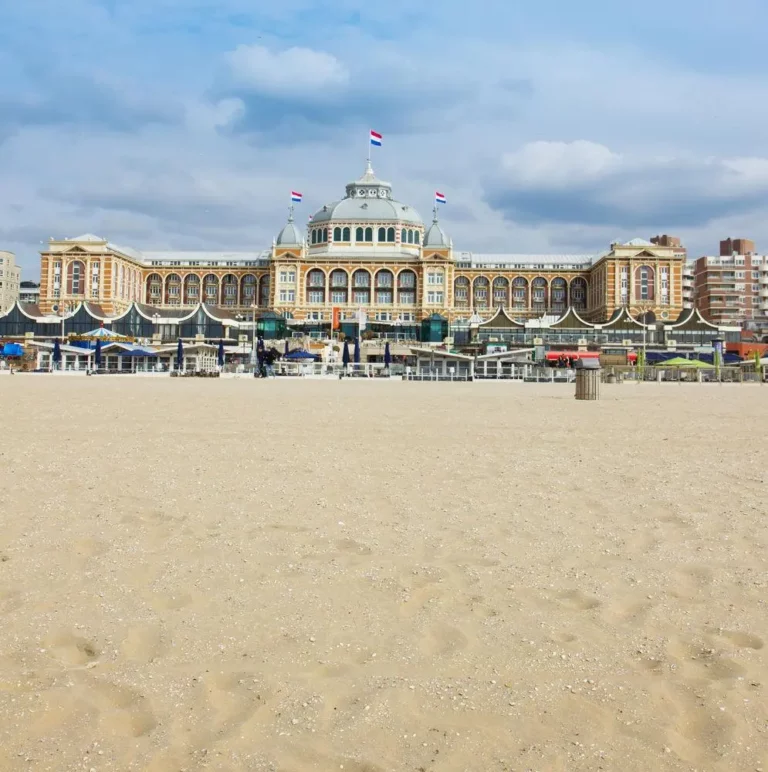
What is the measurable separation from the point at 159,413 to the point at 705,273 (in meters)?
122

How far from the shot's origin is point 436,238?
113 meters

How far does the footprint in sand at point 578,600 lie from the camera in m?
5.54

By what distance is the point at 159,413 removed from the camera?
19.8 meters

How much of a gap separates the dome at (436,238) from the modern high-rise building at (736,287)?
44.9 meters

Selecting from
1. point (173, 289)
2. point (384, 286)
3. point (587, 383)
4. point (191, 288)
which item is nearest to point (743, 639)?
point (587, 383)

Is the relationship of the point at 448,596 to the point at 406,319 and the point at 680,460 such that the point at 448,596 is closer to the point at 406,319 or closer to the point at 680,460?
the point at 680,460

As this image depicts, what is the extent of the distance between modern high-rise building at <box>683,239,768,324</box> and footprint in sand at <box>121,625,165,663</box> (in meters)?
130

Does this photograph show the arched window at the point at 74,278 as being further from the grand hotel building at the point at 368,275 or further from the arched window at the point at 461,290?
the arched window at the point at 461,290

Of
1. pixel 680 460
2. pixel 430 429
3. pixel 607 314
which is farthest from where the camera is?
pixel 607 314

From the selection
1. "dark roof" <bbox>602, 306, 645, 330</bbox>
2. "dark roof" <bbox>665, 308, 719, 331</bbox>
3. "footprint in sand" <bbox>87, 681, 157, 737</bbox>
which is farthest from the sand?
"dark roof" <bbox>665, 308, 719, 331</bbox>

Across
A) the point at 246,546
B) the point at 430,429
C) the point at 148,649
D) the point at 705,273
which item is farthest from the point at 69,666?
the point at 705,273

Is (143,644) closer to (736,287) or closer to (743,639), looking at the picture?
(743,639)

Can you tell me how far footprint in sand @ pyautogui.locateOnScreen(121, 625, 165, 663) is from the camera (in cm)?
464

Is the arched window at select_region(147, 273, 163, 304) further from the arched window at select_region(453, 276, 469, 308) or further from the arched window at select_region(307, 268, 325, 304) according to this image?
the arched window at select_region(453, 276, 469, 308)
